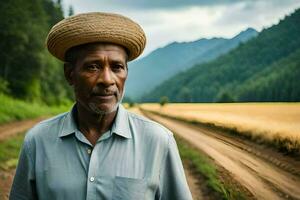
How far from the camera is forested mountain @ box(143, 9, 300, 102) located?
2.24 meters

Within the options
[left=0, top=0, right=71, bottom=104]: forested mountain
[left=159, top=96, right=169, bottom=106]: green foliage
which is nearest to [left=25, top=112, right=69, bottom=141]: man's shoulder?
[left=159, top=96, right=169, bottom=106]: green foliage

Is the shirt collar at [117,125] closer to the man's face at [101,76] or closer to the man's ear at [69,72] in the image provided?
the man's face at [101,76]

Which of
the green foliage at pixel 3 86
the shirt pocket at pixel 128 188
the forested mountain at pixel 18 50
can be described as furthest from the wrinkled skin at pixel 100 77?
the green foliage at pixel 3 86

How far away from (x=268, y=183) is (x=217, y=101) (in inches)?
21.1

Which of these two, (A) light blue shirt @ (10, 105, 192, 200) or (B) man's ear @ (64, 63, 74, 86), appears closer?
(A) light blue shirt @ (10, 105, 192, 200)

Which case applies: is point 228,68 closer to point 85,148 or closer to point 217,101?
point 217,101

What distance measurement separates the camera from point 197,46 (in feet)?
9.36

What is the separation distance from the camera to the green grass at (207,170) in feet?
7.44

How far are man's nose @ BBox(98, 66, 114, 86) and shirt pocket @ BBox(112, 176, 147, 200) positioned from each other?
52cm

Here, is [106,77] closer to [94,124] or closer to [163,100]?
[94,124]

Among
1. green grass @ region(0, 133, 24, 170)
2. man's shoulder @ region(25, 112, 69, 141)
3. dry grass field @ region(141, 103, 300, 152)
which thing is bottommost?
green grass @ region(0, 133, 24, 170)

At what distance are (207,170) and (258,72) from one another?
2.02 feet

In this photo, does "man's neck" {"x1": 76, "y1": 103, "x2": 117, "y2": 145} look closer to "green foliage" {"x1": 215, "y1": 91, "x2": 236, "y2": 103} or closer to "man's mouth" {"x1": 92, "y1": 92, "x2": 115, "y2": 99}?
"man's mouth" {"x1": 92, "y1": 92, "x2": 115, "y2": 99}

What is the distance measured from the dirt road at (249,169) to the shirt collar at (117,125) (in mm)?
335
